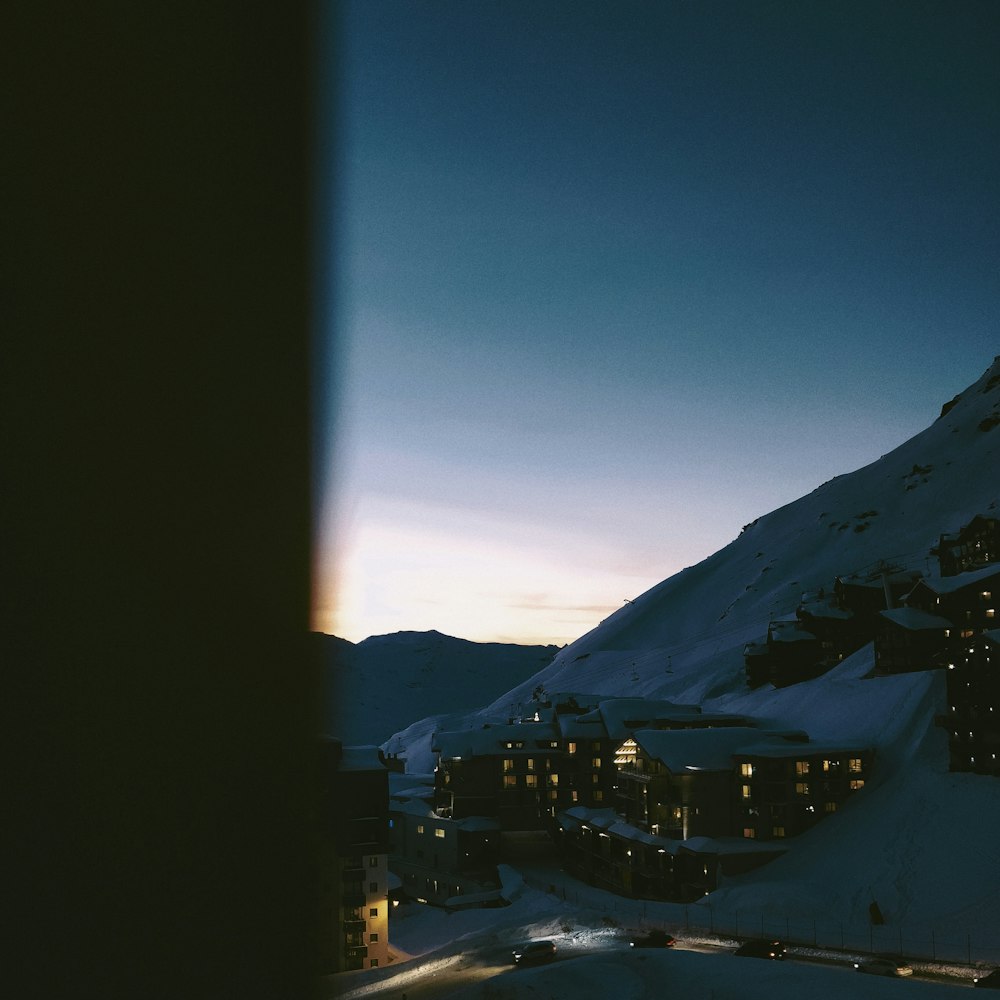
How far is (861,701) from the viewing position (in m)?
76.1

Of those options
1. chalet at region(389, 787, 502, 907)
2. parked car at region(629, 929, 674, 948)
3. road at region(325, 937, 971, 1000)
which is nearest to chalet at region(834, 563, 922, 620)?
chalet at region(389, 787, 502, 907)

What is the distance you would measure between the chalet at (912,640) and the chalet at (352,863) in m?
55.2

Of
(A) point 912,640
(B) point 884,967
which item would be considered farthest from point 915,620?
(B) point 884,967

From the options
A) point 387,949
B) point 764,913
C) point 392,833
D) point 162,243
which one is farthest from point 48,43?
point 392,833

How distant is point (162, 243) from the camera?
46.1ft

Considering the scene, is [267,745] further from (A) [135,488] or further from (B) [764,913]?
(B) [764,913]

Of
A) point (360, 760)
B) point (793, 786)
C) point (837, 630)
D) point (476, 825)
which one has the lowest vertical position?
point (476, 825)

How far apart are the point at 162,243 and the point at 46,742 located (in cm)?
847

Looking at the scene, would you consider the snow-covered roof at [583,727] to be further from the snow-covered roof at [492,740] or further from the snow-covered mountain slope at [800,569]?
the snow-covered mountain slope at [800,569]

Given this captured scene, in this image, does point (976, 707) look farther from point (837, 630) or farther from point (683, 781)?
point (837, 630)

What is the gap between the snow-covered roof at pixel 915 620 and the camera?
8112cm

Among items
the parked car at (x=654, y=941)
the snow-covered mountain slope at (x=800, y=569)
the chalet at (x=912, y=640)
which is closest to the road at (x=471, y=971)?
the parked car at (x=654, y=941)

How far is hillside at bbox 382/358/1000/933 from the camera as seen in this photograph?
48406 millimetres

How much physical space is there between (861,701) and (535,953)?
1939 inches
